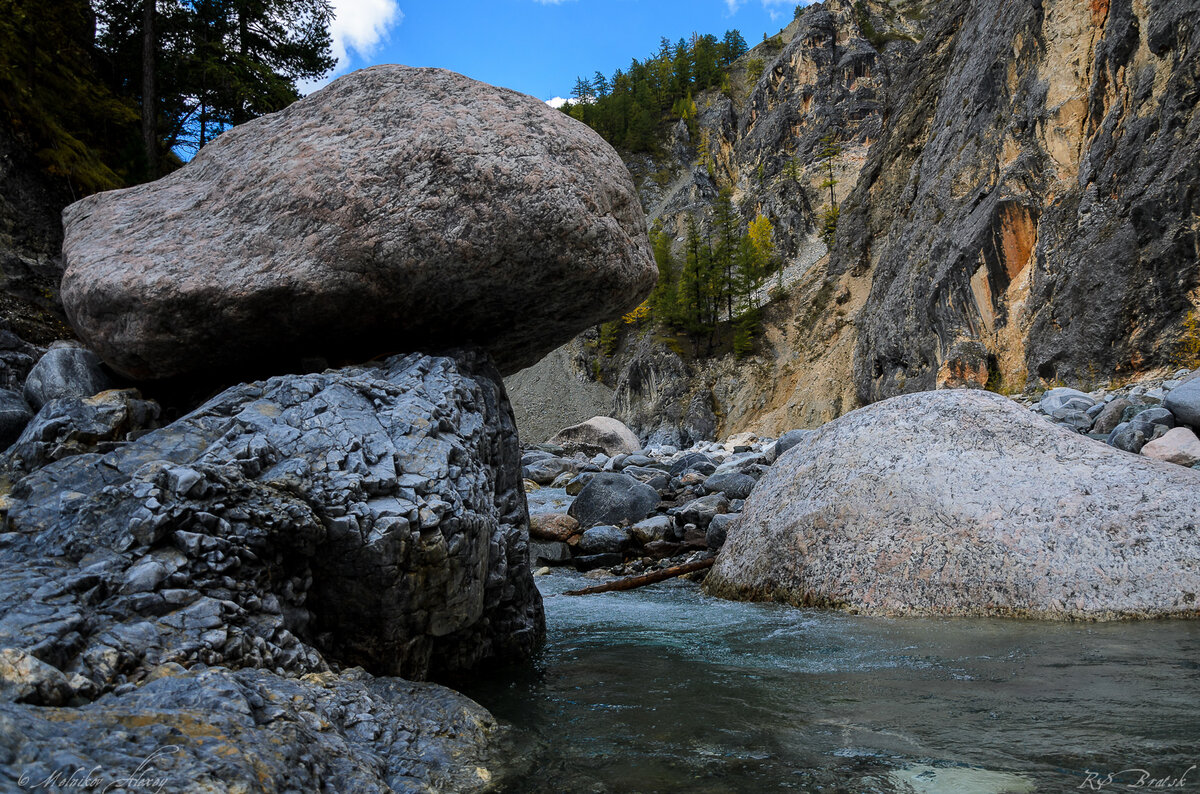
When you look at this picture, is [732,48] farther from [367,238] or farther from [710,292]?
[367,238]

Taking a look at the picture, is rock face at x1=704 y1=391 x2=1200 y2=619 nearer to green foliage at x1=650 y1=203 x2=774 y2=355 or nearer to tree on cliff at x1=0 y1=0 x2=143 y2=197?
tree on cliff at x1=0 y1=0 x2=143 y2=197

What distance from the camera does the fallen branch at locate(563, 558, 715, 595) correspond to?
6.43 meters

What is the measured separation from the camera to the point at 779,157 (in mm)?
67625

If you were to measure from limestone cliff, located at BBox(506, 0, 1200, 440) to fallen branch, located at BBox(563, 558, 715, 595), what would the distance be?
10.6m

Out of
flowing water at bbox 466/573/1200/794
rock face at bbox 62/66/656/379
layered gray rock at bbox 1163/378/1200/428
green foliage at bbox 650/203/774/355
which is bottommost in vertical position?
flowing water at bbox 466/573/1200/794

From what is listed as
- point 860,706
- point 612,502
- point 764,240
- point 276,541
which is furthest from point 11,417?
point 764,240

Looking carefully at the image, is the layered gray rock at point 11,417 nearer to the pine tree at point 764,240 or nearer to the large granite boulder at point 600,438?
the large granite boulder at point 600,438

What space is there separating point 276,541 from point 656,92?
10709cm

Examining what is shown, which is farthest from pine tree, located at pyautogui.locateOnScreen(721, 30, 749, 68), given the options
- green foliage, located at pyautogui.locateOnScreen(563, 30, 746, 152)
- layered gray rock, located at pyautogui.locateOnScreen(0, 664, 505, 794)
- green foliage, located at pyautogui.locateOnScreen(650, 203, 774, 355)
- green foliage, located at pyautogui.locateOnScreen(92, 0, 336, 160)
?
layered gray rock, located at pyautogui.locateOnScreen(0, 664, 505, 794)

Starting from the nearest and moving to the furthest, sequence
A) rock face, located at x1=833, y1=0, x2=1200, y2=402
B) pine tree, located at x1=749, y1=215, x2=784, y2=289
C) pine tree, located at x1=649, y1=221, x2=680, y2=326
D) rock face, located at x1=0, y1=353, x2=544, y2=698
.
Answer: rock face, located at x1=0, y1=353, x2=544, y2=698, rock face, located at x1=833, y1=0, x2=1200, y2=402, pine tree, located at x1=649, y1=221, x2=680, y2=326, pine tree, located at x1=749, y1=215, x2=784, y2=289

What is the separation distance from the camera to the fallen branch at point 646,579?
6429 mm

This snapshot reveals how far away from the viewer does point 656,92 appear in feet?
327

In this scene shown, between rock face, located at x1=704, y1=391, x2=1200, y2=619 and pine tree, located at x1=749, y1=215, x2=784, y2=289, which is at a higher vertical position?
pine tree, located at x1=749, y1=215, x2=784, y2=289

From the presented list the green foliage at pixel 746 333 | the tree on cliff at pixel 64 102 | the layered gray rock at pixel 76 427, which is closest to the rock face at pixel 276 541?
the layered gray rock at pixel 76 427
